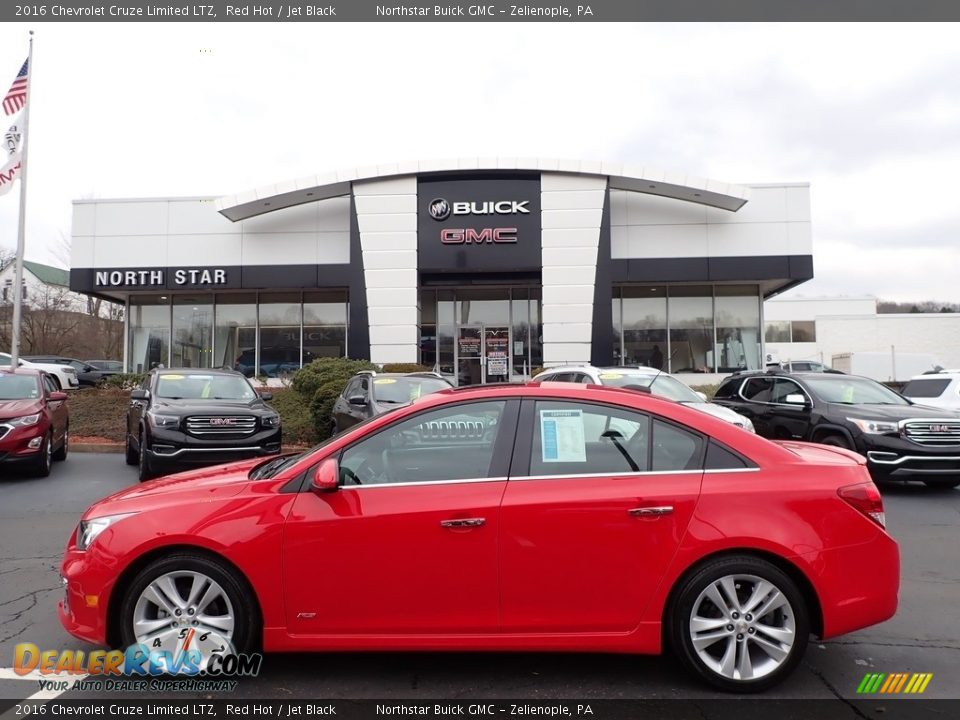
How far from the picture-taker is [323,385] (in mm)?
13867

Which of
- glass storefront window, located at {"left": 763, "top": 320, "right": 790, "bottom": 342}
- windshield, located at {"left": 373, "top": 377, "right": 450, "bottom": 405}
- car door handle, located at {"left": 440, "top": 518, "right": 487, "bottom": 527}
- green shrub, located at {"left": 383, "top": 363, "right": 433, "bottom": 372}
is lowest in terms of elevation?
car door handle, located at {"left": 440, "top": 518, "right": 487, "bottom": 527}

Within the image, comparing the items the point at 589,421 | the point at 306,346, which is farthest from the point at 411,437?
the point at 306,346

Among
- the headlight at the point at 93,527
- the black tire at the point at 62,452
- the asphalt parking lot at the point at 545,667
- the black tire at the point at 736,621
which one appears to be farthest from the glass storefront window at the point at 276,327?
the black tire at the point at 736,621

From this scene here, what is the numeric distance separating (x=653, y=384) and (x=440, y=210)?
36.8ft

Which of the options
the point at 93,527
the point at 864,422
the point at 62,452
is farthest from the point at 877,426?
the point at 62,452

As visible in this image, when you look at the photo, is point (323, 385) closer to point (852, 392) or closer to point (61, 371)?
point (852, 392)

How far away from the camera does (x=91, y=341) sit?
45.3 m

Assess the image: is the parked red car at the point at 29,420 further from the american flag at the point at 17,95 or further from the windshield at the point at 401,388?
the american flag at the point at 17,95

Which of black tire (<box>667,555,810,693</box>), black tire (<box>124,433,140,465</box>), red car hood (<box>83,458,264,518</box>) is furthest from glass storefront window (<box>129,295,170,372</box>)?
black tire (<box>667,555,810,693</box>)

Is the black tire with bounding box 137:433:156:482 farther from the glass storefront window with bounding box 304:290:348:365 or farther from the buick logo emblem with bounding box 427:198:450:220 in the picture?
the glass storefront window with bounding box 304:290:348:365

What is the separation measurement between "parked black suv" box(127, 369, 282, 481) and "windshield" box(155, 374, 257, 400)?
0.01 meters

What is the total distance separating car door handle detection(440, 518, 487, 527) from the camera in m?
3.24

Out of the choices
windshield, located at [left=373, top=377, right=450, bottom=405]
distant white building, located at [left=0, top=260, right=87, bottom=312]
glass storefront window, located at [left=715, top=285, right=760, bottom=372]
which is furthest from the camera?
distant white building, located at [left=0, top=260, right=87, bottom=312]

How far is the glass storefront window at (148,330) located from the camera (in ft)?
76.0
